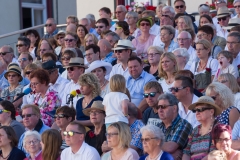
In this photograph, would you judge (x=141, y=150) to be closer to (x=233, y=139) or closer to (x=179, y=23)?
(x=233, y=139)

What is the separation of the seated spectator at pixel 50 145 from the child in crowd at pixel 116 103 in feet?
2.74

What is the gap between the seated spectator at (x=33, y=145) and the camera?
1184 cm

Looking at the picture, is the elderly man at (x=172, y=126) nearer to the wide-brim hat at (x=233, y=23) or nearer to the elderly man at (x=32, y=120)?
the elderly man at (x=32, y=120)

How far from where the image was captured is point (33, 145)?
11852 millimetres

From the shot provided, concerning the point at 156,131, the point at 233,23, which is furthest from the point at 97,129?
the point at 233,23

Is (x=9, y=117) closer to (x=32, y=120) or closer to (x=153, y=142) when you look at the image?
(x=32, y=120)

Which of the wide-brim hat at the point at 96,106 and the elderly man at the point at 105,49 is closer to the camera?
the wide-brim hat at the point at 96,106

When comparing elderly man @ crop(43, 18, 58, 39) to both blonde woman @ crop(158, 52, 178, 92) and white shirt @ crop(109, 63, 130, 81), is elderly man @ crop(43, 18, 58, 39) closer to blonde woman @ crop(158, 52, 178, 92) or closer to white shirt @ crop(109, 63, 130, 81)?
white shirt @ crop(109, 63, 130, 81)

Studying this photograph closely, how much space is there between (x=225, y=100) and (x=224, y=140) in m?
1.24

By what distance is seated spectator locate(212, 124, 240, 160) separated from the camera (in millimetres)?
9711

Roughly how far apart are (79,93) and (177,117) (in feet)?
9.70

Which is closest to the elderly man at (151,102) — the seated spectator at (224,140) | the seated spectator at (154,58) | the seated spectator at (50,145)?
the seated spectator at (50,145)

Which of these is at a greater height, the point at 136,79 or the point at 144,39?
the point at 144,39

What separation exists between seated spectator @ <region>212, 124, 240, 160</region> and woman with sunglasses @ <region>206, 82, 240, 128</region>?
0.83m
